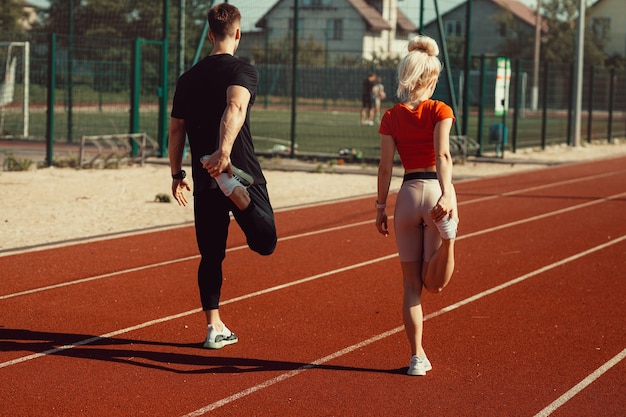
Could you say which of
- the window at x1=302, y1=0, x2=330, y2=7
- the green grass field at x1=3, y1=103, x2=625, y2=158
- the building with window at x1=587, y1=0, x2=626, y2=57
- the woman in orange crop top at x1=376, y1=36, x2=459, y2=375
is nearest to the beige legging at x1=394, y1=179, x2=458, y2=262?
the woman in orange crop top at x1=376, y1=36, x2=459, y2=375

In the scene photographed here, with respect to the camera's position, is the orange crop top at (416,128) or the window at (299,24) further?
the window at (299,24)

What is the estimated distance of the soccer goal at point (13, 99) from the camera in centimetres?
2259

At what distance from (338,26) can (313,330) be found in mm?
20531

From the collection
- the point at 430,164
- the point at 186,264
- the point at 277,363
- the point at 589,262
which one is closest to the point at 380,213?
the point at 430,164

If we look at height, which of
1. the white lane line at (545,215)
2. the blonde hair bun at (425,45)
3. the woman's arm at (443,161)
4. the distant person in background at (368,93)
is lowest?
the white lane line at (545,215)

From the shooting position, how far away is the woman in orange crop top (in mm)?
5777

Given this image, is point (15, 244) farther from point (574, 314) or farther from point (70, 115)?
point (70, 115)

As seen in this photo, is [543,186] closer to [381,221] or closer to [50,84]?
[50,84]

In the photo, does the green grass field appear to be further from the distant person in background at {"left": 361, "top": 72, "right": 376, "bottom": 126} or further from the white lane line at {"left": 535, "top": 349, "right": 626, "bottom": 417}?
the white lane line at {"left": 535, "top": 349, "right": 626, "bottom": 417}

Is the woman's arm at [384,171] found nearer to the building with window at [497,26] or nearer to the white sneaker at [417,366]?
the white sneaker at [417,366]

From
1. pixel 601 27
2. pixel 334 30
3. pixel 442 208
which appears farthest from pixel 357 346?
pixel 601 27

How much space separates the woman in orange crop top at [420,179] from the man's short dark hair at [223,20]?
108 cm

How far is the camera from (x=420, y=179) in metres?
5.92

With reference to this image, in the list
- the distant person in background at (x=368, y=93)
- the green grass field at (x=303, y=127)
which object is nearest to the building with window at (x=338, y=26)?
the distant person in background at (x=368, y=93)
